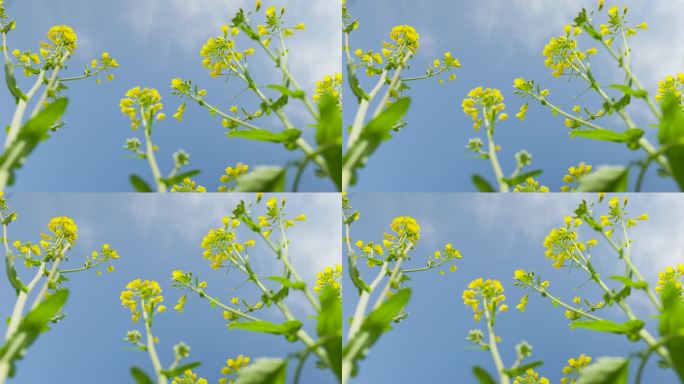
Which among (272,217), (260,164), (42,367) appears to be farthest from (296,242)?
(42,367)

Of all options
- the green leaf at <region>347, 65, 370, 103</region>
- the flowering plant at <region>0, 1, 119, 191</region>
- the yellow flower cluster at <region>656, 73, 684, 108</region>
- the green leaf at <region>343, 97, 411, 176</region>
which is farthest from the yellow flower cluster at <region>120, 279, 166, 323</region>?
the yellow flower cluster at <region>656, 73, 684, 108</region>

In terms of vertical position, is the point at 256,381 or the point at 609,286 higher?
the point at 609,286

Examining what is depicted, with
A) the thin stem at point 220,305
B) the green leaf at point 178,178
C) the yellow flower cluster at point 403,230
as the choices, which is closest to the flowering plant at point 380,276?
the yellow flower cluster at point 403,230

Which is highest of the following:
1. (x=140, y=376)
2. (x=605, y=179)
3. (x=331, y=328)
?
(x=605, y=179)

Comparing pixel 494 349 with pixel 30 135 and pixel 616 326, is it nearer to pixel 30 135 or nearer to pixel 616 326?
pixel 616 326

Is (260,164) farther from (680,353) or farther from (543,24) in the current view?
(680,353)

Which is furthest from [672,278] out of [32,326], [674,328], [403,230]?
[32,326]

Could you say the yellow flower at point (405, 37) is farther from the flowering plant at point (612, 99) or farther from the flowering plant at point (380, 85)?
the flowering plant at point (612, 99)
